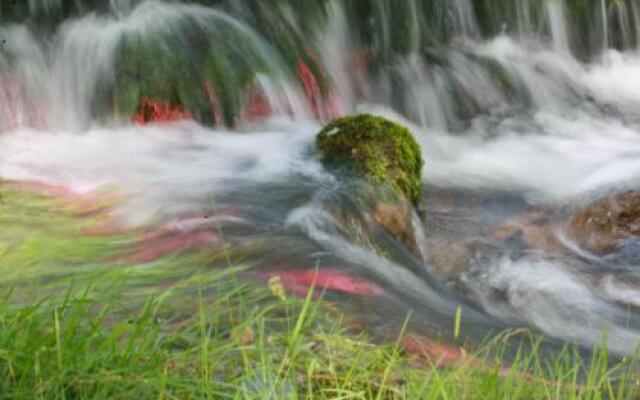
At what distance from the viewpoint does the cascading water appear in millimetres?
4094

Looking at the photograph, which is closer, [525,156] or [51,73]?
[51,73]

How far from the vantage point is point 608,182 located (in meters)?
6.25

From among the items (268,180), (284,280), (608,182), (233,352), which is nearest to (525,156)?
(608,182)

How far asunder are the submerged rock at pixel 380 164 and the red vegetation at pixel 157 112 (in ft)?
3.73

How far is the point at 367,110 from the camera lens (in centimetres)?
738

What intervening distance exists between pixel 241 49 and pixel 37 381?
477 cm

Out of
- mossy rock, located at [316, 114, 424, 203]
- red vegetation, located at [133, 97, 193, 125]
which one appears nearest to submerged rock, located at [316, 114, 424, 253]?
mossy rock, located at [316, 114, 424, 203]

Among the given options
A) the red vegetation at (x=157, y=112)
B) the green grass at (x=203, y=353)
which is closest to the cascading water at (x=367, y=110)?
the red vegetation at (x=157, y=112)

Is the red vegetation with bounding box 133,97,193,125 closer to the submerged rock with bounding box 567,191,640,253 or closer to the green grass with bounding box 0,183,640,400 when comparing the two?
the submerged rock with bounding box 567,191,640,253

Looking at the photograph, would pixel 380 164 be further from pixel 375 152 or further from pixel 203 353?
pixel 203 353

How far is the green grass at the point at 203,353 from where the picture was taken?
2.02 meters

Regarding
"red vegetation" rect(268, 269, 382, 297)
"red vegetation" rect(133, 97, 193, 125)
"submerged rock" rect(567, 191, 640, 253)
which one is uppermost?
"red vegetation" rect(133, 97, 193, 125)

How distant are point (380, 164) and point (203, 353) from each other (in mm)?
2808

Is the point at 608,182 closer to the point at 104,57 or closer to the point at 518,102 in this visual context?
the point at 518,102
